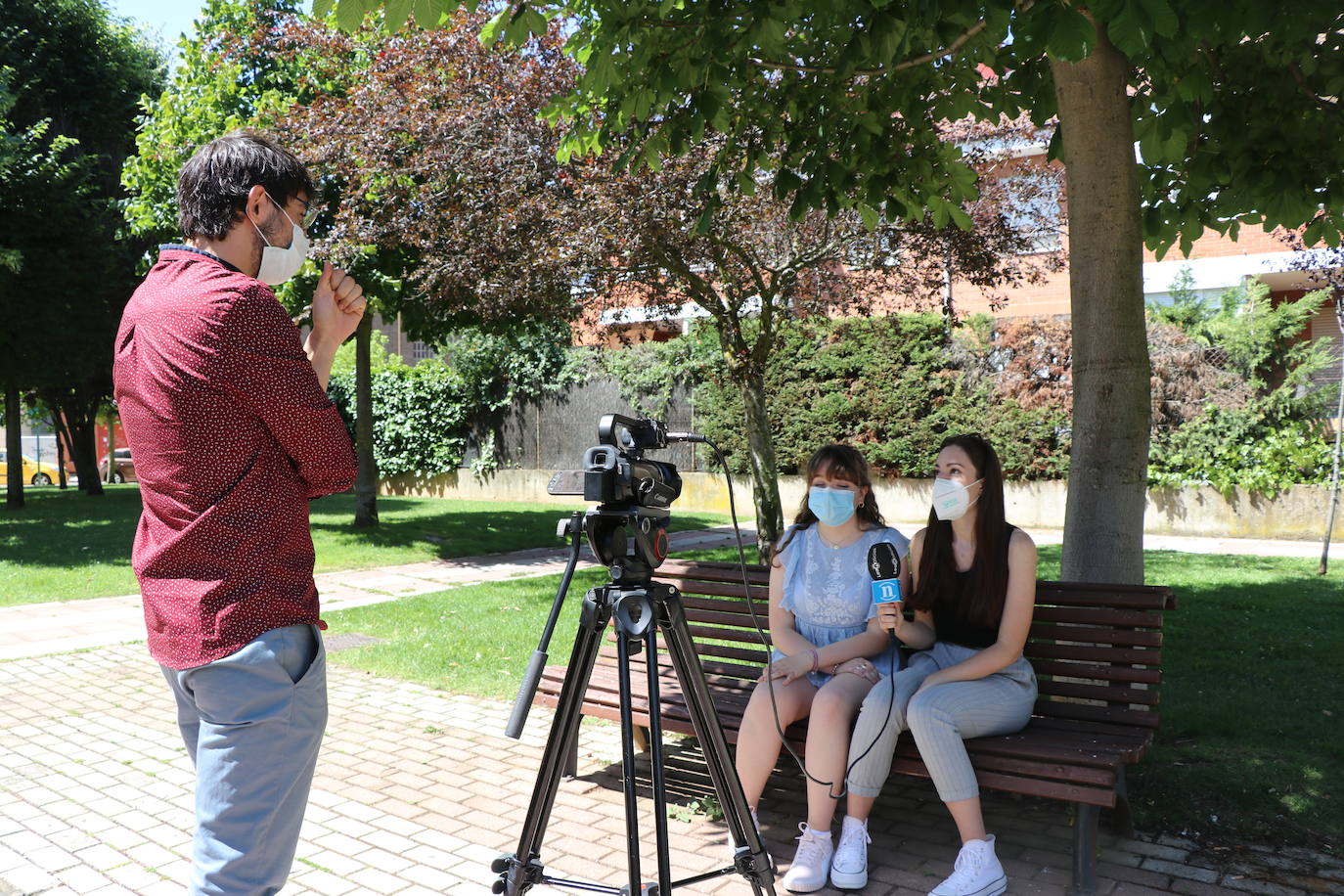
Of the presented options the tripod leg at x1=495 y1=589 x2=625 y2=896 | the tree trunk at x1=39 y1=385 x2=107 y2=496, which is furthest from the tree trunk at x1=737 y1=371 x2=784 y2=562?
the tree trunk at x1=39 y1=385 x2=107 y2=496

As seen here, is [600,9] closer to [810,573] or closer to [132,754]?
[810,573]

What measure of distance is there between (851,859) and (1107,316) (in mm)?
2627

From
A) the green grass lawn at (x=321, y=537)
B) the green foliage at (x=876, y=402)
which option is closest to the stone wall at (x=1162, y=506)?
the green foliage at (x=876, y=402)

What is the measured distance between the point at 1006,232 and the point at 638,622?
22.9 ft

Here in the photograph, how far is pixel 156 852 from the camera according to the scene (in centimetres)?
389

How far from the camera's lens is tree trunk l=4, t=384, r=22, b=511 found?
61.8 feet

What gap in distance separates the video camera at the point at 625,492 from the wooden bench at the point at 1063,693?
103 centimetres

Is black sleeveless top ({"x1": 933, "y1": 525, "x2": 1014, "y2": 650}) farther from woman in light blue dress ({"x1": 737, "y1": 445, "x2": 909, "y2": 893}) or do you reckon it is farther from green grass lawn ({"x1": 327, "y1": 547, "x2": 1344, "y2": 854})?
green grass lawn ({"x1": 327, "y1": 547, "x2": 1344, "y2": 854})

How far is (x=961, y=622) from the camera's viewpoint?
4.01 meters

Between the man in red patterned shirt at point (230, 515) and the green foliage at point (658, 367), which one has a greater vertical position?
the green foliage at point (658, 367)

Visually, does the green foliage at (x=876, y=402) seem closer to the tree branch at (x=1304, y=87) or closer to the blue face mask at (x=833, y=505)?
the tree branch at (x=1304, y=87)

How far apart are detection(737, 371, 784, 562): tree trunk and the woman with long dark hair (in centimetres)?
527

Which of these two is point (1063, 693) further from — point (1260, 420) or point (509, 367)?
point (509, 367)

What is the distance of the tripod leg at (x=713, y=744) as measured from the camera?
9.70 ft
